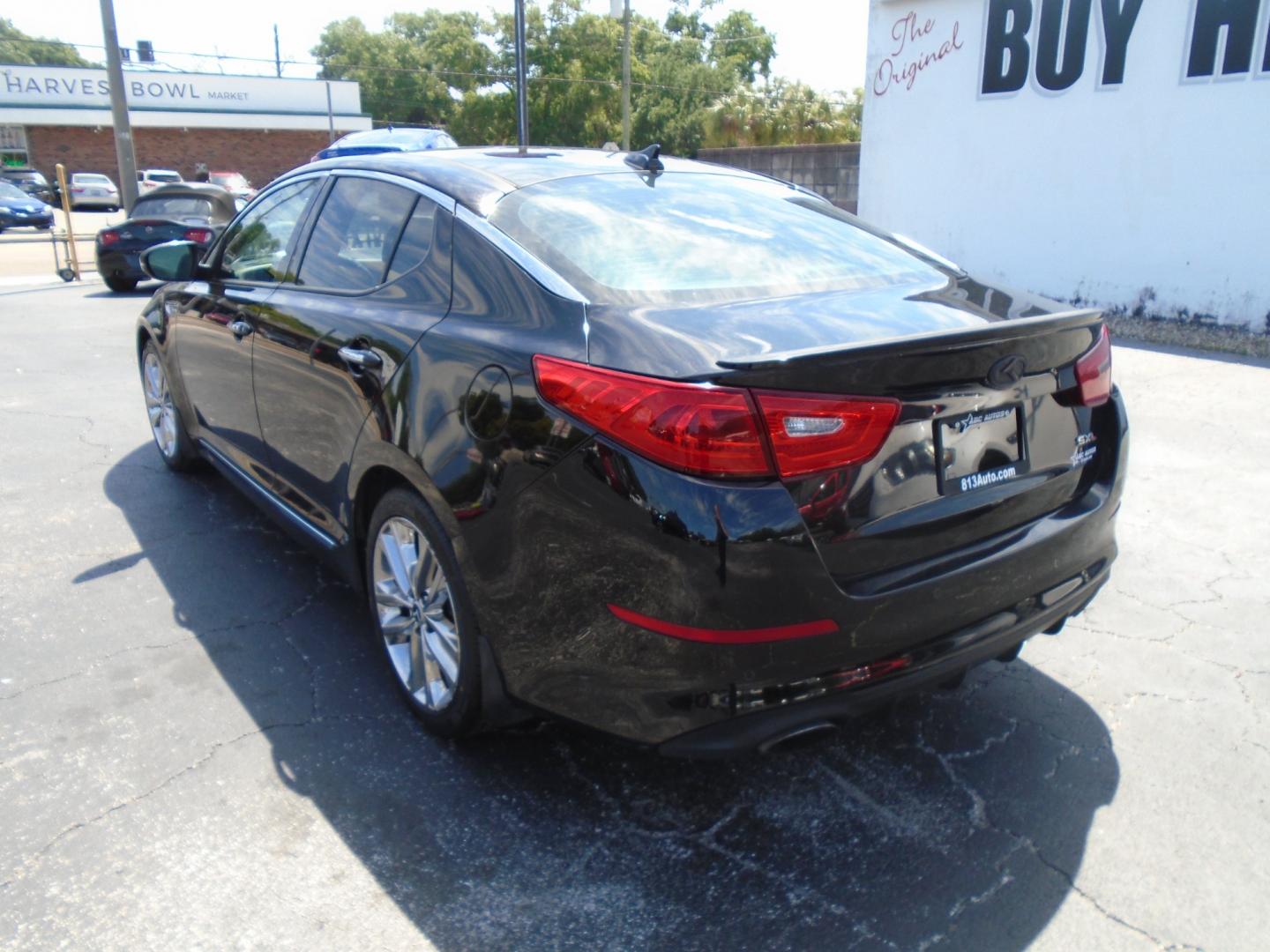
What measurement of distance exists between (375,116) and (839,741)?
241ft

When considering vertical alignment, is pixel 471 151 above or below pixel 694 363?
above

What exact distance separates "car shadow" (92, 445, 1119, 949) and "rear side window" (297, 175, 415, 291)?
131 cm

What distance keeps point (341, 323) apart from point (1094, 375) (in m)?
2.24

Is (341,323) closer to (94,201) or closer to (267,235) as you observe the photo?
(267,235)

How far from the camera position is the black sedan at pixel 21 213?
97.5 feet

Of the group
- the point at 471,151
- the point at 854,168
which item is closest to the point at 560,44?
the point at 854,168

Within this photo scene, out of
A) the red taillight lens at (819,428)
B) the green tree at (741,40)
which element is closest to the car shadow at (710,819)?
the red taillight lens at (819,428)

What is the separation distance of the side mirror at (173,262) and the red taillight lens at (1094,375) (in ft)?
12.4

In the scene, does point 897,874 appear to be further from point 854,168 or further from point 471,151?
point 854,168

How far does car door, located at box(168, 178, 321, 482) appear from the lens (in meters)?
3.90

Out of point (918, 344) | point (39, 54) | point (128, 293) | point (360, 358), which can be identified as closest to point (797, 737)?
point (918, 344)

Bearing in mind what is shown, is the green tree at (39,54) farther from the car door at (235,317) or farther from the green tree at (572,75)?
the car door at (235,317)

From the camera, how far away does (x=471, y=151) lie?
11.5 ft

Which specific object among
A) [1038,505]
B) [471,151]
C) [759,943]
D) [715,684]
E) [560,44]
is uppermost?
[560,44]
